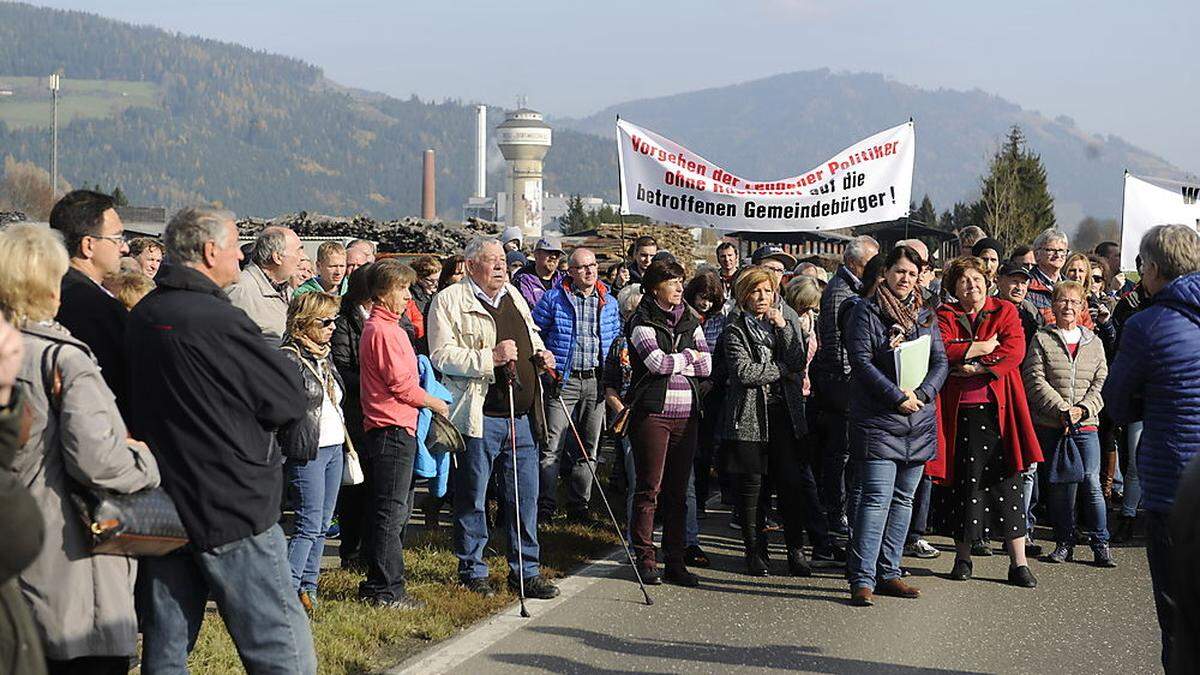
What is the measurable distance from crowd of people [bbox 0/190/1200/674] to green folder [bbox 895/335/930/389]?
0.03 meters

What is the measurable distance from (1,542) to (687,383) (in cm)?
598

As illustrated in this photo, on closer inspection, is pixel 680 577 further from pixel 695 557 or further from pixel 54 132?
pixel 54 132

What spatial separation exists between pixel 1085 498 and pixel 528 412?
4.24m

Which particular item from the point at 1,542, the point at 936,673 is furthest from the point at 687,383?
the point at 1,542

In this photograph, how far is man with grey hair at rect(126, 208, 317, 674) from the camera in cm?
473

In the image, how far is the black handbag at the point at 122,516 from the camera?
168 inches

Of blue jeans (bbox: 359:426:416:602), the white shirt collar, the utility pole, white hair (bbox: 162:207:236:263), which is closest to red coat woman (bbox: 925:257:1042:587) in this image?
the white shirt collar

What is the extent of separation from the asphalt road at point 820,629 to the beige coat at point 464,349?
1.16 meters

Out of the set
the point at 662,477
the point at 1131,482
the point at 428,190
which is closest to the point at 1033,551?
the point at 1131,482

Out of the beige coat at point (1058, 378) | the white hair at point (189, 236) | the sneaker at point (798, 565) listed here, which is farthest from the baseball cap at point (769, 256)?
the white hair at point (189, 236)

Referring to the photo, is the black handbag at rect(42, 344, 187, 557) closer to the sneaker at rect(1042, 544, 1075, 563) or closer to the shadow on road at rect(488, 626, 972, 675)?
the shadow on road at rect(488, 626, 972, 675)

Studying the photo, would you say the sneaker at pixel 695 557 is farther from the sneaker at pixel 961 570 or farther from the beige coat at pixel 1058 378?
the beige coat at pixel 1058 378

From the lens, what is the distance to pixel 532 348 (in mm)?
8383

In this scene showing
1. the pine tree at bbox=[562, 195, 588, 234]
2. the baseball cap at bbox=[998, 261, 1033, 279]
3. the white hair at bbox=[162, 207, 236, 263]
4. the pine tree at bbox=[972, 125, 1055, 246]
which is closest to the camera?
the white hair at bbox=[162, 207, 236, 263]
